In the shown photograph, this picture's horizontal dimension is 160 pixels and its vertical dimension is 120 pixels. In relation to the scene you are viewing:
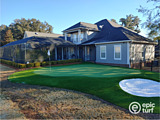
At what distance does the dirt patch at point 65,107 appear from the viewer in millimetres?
3768

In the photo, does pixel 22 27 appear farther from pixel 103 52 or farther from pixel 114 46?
pixel 114 46

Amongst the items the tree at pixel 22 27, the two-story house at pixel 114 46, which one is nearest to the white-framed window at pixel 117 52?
the two-story house at pixel 114 46

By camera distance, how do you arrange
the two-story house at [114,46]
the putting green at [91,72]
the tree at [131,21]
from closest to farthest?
1. the putting green at [91,72]
2. the two-story house at [114,46]
3. the tree at [131,21]

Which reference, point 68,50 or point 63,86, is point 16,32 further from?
point 63,86

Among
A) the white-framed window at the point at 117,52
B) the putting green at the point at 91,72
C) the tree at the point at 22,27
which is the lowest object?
the putting green at the point at 91,72

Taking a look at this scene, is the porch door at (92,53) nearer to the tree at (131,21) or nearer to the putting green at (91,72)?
the putting green at (91,72)

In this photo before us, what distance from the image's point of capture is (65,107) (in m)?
4.33

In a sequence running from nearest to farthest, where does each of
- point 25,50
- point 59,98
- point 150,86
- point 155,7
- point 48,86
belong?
point 59,98, point 150,86, point 48,86, point 25,50, point 155,7

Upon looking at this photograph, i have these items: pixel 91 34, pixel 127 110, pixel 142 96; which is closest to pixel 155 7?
pixel 91 34

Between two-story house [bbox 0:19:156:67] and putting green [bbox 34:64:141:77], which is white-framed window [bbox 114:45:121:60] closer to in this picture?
two-story house [bbox 0:19:156:67]

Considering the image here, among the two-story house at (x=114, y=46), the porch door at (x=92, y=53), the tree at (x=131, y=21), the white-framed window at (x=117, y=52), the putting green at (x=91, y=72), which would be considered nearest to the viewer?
the putting green at (x=91, y=72)

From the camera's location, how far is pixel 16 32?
4241 centimetres

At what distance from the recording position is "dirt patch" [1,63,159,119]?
3.77 m

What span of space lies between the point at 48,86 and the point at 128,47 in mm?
10089
